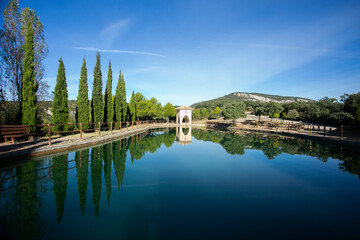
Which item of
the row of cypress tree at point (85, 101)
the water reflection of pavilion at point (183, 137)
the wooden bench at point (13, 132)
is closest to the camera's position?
the wooden bench at point (13, 132)

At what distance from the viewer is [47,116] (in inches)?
615

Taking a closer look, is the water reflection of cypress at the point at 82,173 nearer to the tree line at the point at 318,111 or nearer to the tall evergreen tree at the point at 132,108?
the tall evergreen tree at the point at 132,108

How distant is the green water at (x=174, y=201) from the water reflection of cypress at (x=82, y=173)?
0.08 ft

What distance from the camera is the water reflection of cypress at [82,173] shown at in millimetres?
3472

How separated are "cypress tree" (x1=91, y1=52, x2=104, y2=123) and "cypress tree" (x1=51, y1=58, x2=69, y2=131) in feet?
9.65

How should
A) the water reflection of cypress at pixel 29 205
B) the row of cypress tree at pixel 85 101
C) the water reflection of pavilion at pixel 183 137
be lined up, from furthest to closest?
the water reflection of pavilion at pixel 183 137, the row of cypress tree at pixel 85 101, the water reflection of cypress at pixel 29 205

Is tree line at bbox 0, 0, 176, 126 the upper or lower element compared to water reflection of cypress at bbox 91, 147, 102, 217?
upper

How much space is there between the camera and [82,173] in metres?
4.90

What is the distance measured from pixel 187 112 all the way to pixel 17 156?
3165 centimetres

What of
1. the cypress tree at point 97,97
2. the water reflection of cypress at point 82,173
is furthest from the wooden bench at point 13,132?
the cypress tree at point 97,97

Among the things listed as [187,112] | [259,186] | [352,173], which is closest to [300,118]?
[187,112]

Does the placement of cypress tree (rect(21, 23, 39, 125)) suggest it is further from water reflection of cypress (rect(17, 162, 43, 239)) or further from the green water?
water reflection of cypress (rect(17, 162, 43, 239))

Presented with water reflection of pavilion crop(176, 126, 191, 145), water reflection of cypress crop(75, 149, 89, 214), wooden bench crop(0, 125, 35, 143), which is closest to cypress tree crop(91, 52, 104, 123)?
wooden bench crop(0, 125, 35, 143)

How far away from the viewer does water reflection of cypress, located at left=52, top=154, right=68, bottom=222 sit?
3156 mm
